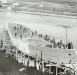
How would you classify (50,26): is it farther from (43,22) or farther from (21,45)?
(21,45)

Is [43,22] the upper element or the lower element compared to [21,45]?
upper

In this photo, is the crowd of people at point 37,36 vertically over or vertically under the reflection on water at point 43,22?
under

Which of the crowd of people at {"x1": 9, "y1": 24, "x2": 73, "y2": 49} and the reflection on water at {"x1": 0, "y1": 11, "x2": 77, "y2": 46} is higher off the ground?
the reflection on water at {"x1": 0, "y1": 11, "x2": 77, "y2": 46}

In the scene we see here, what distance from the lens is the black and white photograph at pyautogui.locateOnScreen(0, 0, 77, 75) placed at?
40.2 inches

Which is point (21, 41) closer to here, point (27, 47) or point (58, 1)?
point (27, 47)

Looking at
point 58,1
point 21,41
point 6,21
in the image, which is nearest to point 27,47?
point 21,41

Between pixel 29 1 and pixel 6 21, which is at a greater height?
pixel 29 1

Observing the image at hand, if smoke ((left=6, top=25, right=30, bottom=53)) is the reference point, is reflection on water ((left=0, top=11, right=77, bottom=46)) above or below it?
above

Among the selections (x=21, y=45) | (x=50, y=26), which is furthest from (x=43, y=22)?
(x=21, y=45)

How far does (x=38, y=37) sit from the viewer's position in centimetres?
105

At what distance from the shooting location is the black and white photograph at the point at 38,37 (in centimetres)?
102

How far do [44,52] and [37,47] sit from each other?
0.04 m

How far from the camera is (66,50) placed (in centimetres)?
102

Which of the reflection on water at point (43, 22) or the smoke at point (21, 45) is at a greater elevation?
the reflection on water at point (43, 22)
